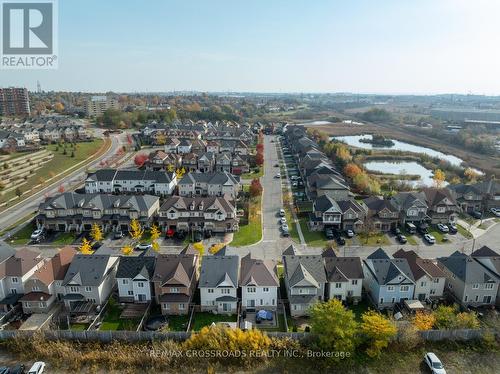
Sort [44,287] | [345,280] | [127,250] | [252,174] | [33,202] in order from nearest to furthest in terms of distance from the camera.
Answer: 1. [44,287]
2. [345,280]
3. [127,250]
4. [33,202]
5. [252,174]

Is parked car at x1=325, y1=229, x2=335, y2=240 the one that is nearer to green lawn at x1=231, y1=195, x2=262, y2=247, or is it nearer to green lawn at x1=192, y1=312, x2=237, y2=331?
green lawn at x1=231, y1=195, x2=262, y2=247

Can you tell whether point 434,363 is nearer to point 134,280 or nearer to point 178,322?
point 178,322

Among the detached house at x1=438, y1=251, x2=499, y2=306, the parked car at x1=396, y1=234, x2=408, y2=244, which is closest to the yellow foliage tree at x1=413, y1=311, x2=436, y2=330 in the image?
the detached house at x1=438, y1=251, x2=499, y2=306

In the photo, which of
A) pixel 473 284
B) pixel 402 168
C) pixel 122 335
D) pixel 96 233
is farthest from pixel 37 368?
pixel 402 168

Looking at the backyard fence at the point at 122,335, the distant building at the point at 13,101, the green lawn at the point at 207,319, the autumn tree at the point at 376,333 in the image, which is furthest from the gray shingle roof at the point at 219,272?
the distant building at the point at 13,101

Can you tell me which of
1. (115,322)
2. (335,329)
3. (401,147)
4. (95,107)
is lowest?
(115,322)

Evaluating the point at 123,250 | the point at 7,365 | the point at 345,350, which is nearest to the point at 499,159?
the point at 345,350

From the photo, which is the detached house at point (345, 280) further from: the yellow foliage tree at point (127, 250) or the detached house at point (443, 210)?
the detached house at point (443, 210)
